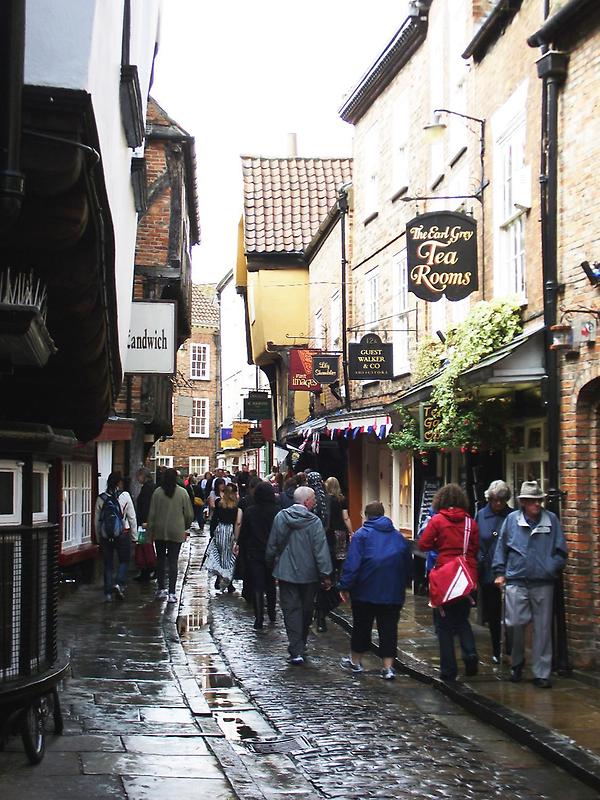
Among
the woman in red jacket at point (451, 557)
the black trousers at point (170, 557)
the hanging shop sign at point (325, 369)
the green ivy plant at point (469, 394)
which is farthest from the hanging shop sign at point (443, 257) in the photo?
the hanging shop sign at point (325, 369)

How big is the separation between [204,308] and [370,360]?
52.6m

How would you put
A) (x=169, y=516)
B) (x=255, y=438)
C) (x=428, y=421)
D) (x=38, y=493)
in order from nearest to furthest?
(x=38, y=493) → (x=428, y=421) → (x=169, y=516) → (x=255, y=438)

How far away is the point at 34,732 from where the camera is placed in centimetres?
714

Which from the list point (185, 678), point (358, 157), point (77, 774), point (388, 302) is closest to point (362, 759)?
point (77, 774)

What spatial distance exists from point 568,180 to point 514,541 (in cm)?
349

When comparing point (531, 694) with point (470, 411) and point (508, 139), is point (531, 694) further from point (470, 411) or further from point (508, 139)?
point (508, 139)

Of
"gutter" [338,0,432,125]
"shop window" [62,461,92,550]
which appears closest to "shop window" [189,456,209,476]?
"gutter" [338,0,432,125]

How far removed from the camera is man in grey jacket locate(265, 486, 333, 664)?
11641mm

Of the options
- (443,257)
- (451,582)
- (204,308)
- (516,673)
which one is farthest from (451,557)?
(204,308)

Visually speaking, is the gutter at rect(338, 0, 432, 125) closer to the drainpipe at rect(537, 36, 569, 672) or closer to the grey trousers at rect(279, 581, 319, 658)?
the drainpipe at rect(537, 36, 569, 672)

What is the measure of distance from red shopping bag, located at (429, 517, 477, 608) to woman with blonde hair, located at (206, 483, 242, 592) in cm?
758

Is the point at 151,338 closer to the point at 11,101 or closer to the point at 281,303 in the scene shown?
the point at 281,303

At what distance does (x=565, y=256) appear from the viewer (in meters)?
11.1

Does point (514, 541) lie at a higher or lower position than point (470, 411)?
lower
